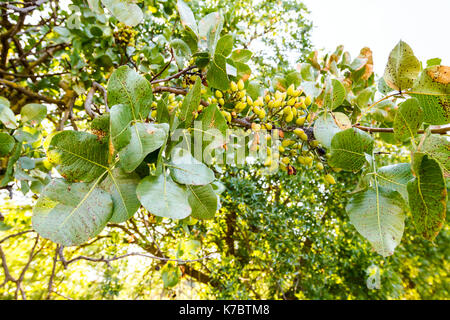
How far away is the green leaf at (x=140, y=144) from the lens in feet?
1.02

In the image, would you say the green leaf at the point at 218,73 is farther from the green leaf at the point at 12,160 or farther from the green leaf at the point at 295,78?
the green leaf at the point at 12,160

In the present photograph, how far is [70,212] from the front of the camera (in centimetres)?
33

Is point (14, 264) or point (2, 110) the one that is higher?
point (2, 110)

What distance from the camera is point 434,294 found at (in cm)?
314

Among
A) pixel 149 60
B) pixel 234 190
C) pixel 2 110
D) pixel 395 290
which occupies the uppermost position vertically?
pixel 149 60

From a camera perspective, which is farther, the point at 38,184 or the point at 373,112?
the point at 38,184

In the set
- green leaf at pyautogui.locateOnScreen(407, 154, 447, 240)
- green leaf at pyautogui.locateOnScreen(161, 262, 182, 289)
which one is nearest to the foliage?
green leaf at pyautogui.locateOnScreen(407, 154, 447, 240)

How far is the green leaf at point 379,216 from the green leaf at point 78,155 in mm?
383

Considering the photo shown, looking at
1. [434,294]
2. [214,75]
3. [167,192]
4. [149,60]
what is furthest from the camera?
[434,294]

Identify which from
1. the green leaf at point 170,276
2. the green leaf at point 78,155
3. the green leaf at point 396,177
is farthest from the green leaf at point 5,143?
the green leaf at point 170,276

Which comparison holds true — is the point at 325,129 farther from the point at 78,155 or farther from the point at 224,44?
the point at 78,155
